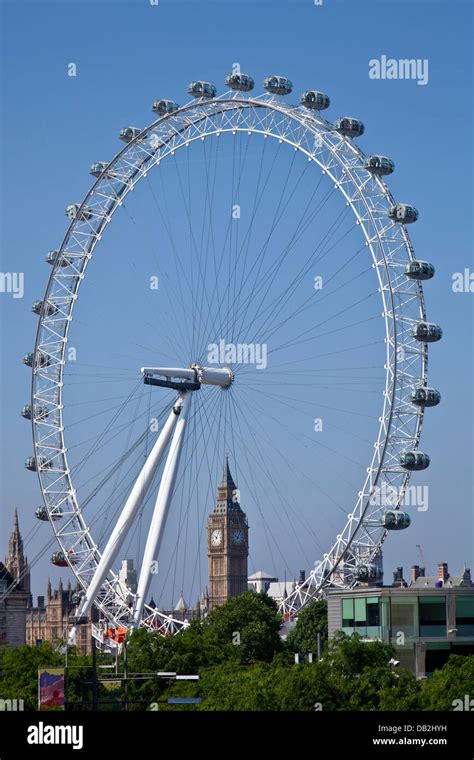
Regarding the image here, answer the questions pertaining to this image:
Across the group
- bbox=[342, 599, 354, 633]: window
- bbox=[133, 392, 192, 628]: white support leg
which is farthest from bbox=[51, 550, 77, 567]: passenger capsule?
bbox=[342, 599, 354, 633]: window

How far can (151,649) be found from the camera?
108 m

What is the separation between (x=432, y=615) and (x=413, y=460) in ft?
28.9

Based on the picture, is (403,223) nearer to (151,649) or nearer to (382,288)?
(382,288)

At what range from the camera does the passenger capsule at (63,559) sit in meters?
112

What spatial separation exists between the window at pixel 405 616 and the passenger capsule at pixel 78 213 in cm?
3320

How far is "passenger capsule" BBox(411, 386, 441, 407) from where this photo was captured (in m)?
97.2

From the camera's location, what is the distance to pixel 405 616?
92562 mm

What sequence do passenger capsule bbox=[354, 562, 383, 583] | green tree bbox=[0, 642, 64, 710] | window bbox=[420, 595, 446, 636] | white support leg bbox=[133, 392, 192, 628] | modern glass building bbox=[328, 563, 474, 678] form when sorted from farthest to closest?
white support leg bbox=[133, 392, 192, 628], green tree bbox=[0, 642, 64, 710], passenger capsule bbox=[354, 562, 383, 583], window bbox=[420, 595, 446, 636], modern glass building bbox=[328, 563, 474, 678]

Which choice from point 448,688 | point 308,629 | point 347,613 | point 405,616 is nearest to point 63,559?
point 347,613

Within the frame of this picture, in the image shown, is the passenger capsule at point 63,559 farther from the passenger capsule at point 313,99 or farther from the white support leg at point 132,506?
the passenger capsule at point 313,99

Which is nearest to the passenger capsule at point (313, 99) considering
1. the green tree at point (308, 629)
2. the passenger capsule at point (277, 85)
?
the passenger capsule at point (277, 85)

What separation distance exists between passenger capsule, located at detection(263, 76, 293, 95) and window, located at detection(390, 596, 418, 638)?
93.8ft

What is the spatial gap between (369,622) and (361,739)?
51.0 m

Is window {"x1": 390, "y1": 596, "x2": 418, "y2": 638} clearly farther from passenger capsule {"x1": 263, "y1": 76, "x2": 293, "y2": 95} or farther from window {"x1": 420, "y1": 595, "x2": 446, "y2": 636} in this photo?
passenger capsule {"x1": 263, "y1": 76, "x2": 293, "y2": 95}
